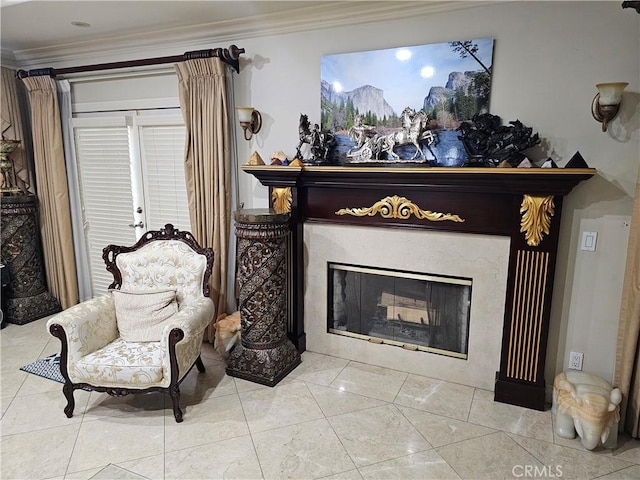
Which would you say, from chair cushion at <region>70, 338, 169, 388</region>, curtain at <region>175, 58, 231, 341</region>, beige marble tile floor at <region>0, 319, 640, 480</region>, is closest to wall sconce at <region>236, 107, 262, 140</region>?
curtain at <region>175, 58, 231, 341</region>

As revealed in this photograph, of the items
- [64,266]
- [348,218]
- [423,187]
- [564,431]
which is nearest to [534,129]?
[423,187]

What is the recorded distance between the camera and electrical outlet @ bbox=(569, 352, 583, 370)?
2.56m

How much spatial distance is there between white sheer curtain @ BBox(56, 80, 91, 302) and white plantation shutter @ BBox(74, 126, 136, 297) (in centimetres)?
5

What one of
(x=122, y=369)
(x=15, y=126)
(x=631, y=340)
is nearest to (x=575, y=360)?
(x=631, y=340)

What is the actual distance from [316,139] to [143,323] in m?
1.72

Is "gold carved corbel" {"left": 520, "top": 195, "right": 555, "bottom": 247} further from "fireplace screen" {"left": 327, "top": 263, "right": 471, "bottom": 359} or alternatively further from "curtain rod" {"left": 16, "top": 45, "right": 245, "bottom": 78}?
"curtain rod" {"left": 16, "top": 45, "right": 245, "bottom": 78}

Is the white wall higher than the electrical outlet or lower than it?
higher

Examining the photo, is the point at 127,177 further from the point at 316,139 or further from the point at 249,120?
A: the point at 316,139

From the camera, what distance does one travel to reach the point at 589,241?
7.95 feet

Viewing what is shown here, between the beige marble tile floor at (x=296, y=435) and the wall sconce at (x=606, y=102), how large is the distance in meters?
1.77

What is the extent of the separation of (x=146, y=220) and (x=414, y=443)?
10.00 ft

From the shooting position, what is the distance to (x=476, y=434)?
233 centimetres

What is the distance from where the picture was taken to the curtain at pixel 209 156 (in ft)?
10.6

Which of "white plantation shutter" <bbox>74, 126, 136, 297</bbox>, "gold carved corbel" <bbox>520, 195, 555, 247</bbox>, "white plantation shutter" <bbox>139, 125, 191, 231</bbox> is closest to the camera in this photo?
"gold carved corbel" <bbox>520, 195, 555, 247</bbox>
